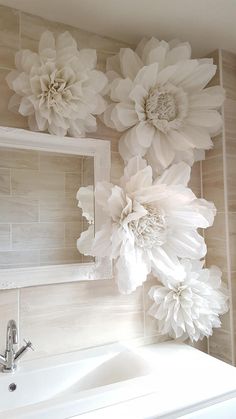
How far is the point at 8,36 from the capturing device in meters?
1.26

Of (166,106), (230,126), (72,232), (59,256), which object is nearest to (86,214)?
(72,232)

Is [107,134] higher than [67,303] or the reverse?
higher

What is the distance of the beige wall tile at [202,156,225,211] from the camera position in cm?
157

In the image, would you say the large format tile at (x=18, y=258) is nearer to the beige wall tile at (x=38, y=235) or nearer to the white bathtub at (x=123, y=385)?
the beige wall tile at (x=38, y=235)

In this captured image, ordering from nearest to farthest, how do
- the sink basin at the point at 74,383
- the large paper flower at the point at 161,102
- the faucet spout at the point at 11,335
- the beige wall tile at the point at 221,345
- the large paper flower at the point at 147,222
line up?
the sink basin at the point at 74,383, the faucet spout at the point at 11,335, the large paper flower at the point at 147,222, the large paper flower at the point at 161,102, the beige wall tile at the point at 221,345

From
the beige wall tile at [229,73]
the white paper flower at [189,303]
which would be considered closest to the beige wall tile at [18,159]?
the white paper flower at [189,303]

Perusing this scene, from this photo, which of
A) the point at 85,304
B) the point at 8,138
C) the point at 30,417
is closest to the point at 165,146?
the point at 8,138

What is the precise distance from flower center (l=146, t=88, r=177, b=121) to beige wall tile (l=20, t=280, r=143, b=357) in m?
0.73

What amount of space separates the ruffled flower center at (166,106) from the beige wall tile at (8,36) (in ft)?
1.82

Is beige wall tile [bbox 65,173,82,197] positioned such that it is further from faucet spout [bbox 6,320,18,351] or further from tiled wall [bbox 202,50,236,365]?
tiled wall [bbox 202,50,236,365]

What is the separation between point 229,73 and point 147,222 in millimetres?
894

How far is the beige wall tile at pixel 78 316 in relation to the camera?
125 centimetres

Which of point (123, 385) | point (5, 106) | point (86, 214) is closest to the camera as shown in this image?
point (123, 385)

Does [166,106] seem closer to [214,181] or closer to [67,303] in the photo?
[214,181]
